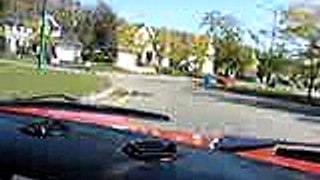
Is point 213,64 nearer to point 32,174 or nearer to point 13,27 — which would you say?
point 13,27

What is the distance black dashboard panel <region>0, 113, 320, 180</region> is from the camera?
252 cm

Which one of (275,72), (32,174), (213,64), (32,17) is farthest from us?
(213,64)

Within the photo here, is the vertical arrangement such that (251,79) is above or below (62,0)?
below

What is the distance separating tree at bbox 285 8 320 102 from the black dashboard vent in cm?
6780

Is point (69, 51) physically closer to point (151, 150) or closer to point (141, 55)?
point (141, 55)

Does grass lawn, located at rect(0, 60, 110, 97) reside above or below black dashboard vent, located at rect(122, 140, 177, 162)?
below

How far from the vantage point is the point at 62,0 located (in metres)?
115

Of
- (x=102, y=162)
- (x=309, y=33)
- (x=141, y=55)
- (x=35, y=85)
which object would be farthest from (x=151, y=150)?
(x=141, y=55)

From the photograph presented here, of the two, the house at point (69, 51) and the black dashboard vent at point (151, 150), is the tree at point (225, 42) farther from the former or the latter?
the black dashboard vent at point (151, 150)

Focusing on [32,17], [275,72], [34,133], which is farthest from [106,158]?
[32,17]

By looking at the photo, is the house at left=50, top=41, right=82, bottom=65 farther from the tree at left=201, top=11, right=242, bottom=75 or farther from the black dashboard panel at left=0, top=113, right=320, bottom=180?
the black dashboard panel at left=0, top=113, right=320, bottom=180

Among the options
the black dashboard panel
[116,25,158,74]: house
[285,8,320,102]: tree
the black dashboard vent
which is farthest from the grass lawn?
[116,25,158,74]: house

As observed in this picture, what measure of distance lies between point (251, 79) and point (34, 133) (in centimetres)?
11676

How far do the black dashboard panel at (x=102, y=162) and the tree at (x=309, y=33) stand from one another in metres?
67.7
